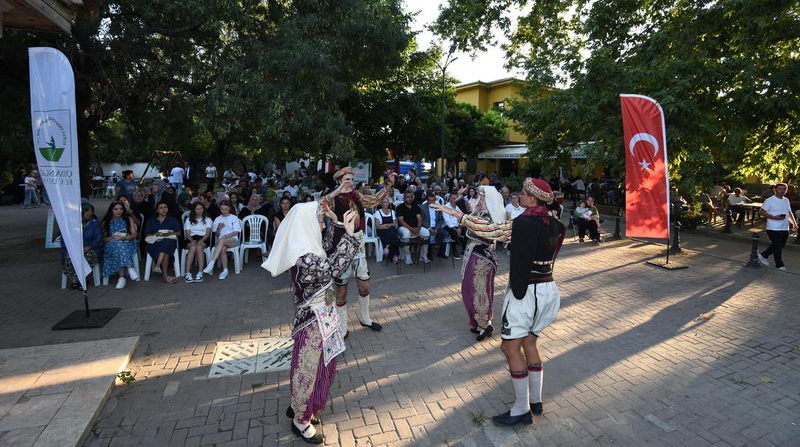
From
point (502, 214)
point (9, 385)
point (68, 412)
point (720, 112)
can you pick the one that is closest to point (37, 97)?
point (9, 385)

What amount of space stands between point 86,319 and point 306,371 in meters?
4.14

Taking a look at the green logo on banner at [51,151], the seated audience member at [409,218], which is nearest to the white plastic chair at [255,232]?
the seated audience member at [409,218]

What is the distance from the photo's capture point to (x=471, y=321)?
5.53 metres

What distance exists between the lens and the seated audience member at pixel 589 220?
1155 cm

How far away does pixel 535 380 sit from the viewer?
3740 mm

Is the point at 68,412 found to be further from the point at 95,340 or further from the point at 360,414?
the point at 360,414

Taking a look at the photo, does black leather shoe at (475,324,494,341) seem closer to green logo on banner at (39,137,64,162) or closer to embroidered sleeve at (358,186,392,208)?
embroidered sleeve at (358,186,392,208)

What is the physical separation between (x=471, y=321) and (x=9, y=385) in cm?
468

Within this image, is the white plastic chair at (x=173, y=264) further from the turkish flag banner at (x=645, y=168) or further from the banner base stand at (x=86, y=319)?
the turkish flag banner at (x=645, y=168)

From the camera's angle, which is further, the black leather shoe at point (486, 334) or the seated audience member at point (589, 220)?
the seated audience member at point (589, 220)

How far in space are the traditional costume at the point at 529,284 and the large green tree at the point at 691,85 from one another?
22.9ft

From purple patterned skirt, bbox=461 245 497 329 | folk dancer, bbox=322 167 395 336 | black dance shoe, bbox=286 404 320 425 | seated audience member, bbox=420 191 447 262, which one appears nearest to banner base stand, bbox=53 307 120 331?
folk dancer, bbox=322 167 395 336

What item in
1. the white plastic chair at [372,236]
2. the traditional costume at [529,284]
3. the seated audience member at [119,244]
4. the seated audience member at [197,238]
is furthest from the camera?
the white plastic chair at [372,236]

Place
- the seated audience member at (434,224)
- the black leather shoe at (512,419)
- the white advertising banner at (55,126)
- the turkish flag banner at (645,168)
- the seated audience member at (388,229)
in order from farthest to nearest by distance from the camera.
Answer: the seated audience member at (434,224), the seated audience member at (388,229), the turkish flag banner at (645,168), the white advertising banner at (55,126), the black leather shoe at (512,419)
